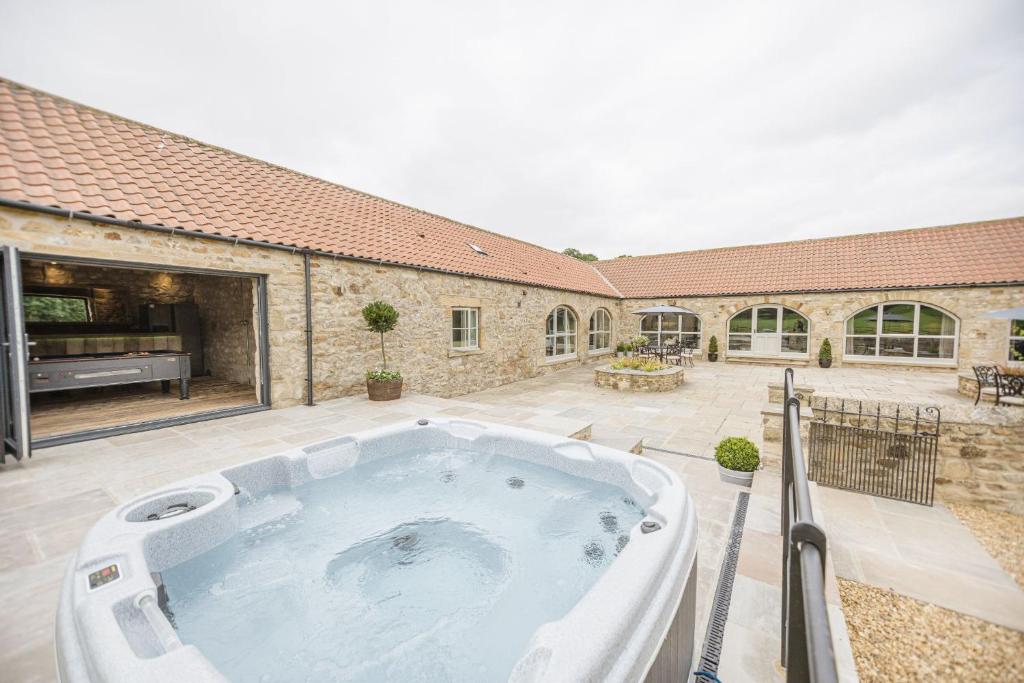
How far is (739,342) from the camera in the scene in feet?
50.0

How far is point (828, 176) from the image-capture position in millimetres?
18469

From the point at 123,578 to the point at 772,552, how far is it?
3.75 metres

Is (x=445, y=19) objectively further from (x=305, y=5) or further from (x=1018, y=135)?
(x=1018, y=135)

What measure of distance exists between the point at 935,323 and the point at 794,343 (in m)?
3.60

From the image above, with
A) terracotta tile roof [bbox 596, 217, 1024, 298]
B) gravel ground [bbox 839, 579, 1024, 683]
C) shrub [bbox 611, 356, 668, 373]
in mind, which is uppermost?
terracotta tile roof [bbox 596, 217, 1024, 298]

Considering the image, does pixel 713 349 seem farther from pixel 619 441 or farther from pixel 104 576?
pixel 104 576

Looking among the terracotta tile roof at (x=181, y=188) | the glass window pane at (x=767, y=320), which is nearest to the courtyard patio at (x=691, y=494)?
the terracotta tile roof at (x=181, y=188)

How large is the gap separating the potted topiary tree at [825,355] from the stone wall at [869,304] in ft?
1.05

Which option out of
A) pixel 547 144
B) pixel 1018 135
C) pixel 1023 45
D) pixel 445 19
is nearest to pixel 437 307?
pixel 445 19

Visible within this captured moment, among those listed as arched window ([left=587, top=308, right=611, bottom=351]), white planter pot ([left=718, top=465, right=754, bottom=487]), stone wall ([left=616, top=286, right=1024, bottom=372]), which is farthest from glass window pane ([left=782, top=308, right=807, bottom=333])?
white planter pot ([left=718, top=465, right=754, bottom=487])

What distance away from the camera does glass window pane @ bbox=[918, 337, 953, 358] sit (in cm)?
1198

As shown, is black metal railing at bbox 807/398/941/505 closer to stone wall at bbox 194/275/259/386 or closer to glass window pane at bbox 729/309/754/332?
glass window pane at bbox 729/309/754/332

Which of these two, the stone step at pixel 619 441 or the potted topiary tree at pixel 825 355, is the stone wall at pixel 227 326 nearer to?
the stone step at pixel 619 441


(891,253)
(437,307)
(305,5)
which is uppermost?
(305,5)
